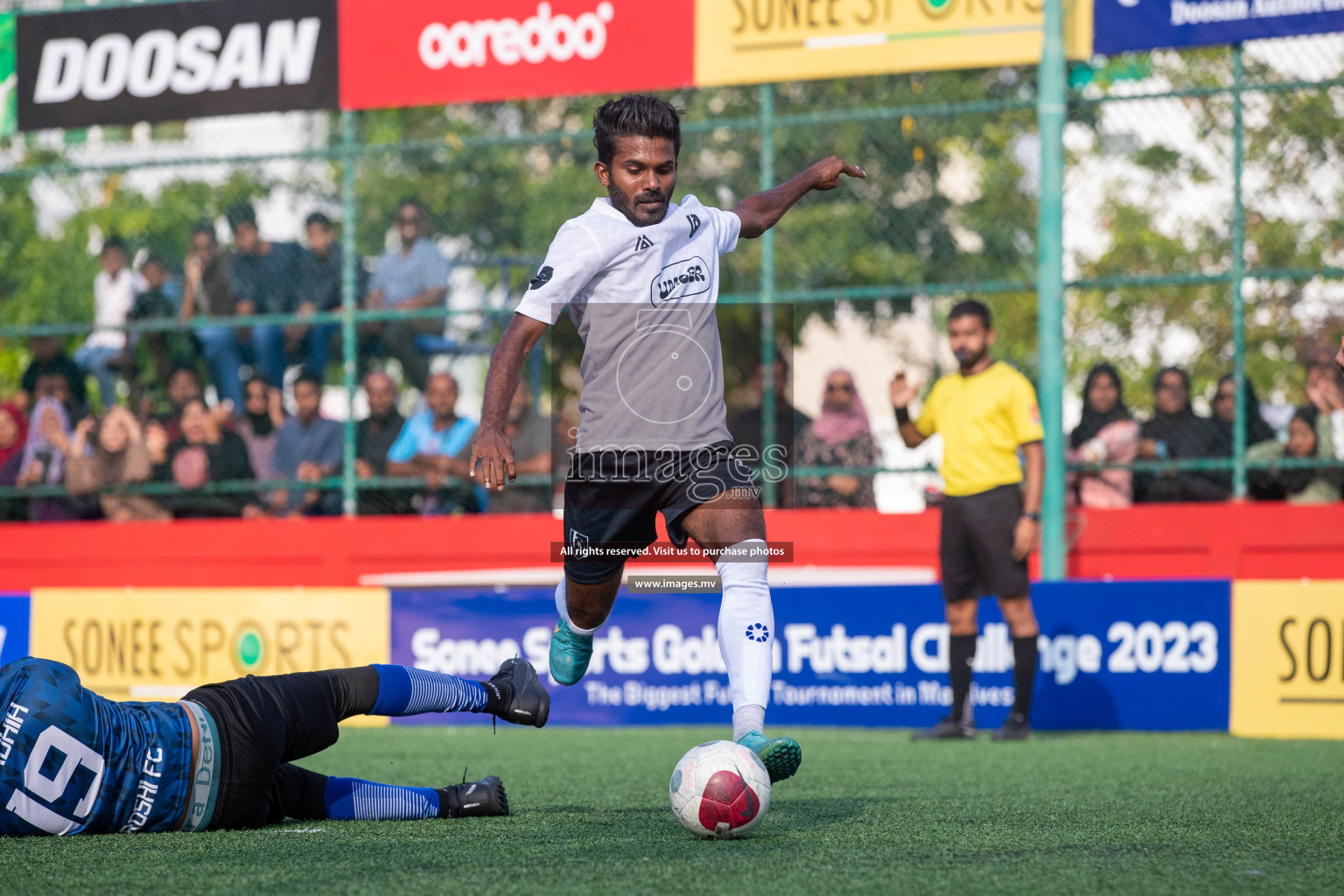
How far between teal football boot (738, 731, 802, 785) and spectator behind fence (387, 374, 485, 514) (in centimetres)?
685

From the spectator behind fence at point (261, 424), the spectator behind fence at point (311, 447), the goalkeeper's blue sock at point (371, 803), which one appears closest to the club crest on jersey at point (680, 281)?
the goalkeeper's blue sock at point (371, 803)

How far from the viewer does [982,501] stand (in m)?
8.45

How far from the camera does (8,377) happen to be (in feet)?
80.8

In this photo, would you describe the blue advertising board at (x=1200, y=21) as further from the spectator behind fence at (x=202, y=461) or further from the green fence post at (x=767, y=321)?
the spectator behind fence at (x=202, y=461)

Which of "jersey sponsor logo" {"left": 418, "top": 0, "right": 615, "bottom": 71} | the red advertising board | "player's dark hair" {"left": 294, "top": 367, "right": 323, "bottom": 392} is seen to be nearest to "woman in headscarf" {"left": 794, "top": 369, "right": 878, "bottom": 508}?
the red advertising board

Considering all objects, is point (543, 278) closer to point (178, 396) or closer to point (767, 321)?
point (767, 321)

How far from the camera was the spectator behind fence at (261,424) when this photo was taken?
11.9 meters

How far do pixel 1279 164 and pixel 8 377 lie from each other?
2026 centimetres

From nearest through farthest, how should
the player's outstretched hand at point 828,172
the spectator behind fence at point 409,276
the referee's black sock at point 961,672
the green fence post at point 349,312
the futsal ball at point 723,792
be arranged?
the futsal ball at point 723,792
the player's outstretched hand at point 828,172
the referee's black sock at point 961,672
the green fence post at point 349,312
the spectator behind fence at point 409,276

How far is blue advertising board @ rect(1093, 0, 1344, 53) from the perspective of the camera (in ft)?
32.6

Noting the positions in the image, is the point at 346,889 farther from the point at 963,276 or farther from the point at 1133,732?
the point at 963,276

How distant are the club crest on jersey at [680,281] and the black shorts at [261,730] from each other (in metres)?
1.60

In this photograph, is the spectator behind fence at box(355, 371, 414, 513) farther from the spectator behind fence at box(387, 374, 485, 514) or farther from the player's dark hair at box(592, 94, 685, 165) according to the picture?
the player's dark hair at box(592, 94, 685, 165)

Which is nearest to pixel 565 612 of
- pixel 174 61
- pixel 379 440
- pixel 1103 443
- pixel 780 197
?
pixel 780 197
